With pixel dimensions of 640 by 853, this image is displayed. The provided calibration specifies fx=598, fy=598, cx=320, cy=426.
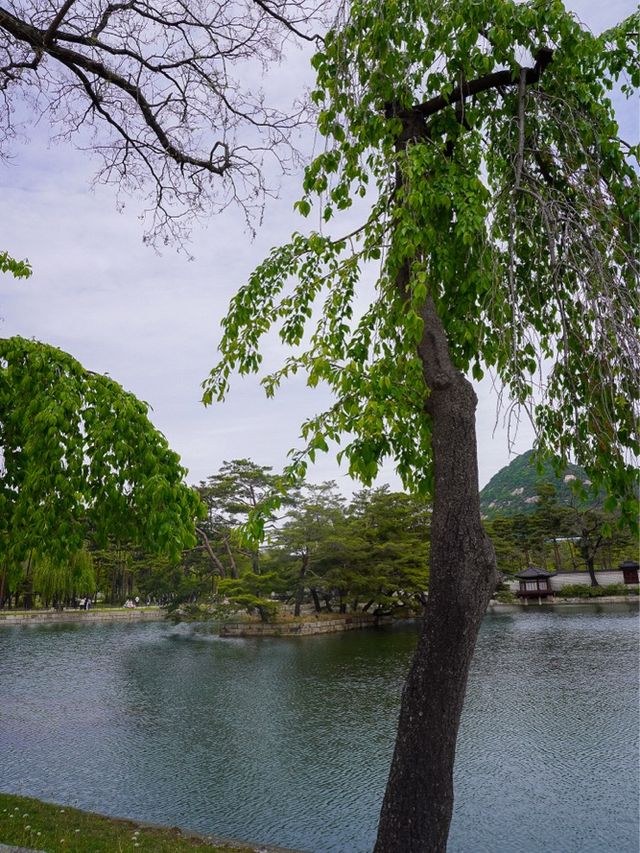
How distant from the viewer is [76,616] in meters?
27.8

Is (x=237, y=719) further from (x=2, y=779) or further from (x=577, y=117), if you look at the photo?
(x=577, y=117)

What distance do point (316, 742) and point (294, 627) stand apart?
464 inches

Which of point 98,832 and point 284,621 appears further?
point 284,621

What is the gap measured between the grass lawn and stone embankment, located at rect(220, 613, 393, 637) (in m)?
14.5

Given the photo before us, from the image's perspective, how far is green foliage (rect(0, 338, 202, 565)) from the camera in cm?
336

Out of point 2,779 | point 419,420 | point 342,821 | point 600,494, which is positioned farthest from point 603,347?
point 2,779

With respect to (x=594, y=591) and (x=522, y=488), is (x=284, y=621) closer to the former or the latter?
(x=594, y=591)

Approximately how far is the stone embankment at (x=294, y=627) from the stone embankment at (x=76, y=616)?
8.43 metres

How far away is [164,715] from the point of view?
10.1m

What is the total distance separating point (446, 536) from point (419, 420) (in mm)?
926

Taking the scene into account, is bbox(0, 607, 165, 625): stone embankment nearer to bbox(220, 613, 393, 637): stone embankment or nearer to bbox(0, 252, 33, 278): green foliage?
bbox(220, 613, 393, 637): stone embankment

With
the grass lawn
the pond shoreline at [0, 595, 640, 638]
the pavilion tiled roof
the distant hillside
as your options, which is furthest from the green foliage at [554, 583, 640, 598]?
the grass lawn

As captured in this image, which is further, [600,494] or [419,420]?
[419,420]

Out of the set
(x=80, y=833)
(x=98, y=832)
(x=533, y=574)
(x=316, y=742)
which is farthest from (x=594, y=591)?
(x=80, y=833)
